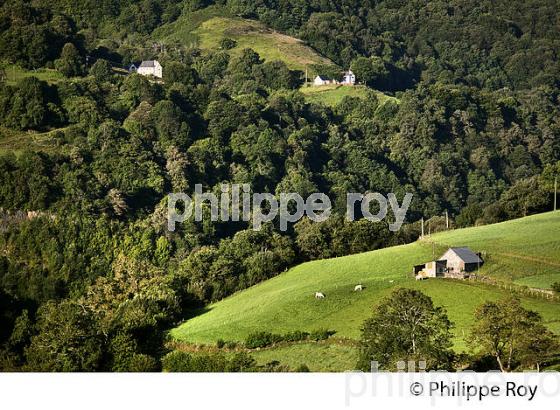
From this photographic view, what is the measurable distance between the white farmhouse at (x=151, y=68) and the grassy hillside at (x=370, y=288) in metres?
34.9

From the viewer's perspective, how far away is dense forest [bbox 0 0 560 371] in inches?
1107

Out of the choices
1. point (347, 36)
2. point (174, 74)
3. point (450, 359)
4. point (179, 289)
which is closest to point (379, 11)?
point (347, 36)

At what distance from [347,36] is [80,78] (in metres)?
31.6

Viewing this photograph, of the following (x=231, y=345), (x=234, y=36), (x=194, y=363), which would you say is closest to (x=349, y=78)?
(x=234, y=36)

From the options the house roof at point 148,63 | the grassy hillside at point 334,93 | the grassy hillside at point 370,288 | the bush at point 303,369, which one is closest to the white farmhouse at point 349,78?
the grassy hillside at point 334,93

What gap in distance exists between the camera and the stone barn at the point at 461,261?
23.7 m

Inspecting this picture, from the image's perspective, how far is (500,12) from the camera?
81250 millimetres

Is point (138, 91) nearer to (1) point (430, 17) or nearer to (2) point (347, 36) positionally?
(2) point (347, 36)

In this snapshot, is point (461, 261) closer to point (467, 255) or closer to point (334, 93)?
point (467, 255)

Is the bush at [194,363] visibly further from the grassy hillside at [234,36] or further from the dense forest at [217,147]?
the grassy hillside at [234,36]

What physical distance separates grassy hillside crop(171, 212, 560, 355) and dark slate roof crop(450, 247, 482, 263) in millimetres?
313

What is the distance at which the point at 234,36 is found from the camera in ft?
239

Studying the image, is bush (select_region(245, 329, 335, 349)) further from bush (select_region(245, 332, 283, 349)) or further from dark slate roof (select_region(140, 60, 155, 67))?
dark slate roof (select_region(140, 60, 155, 67))
